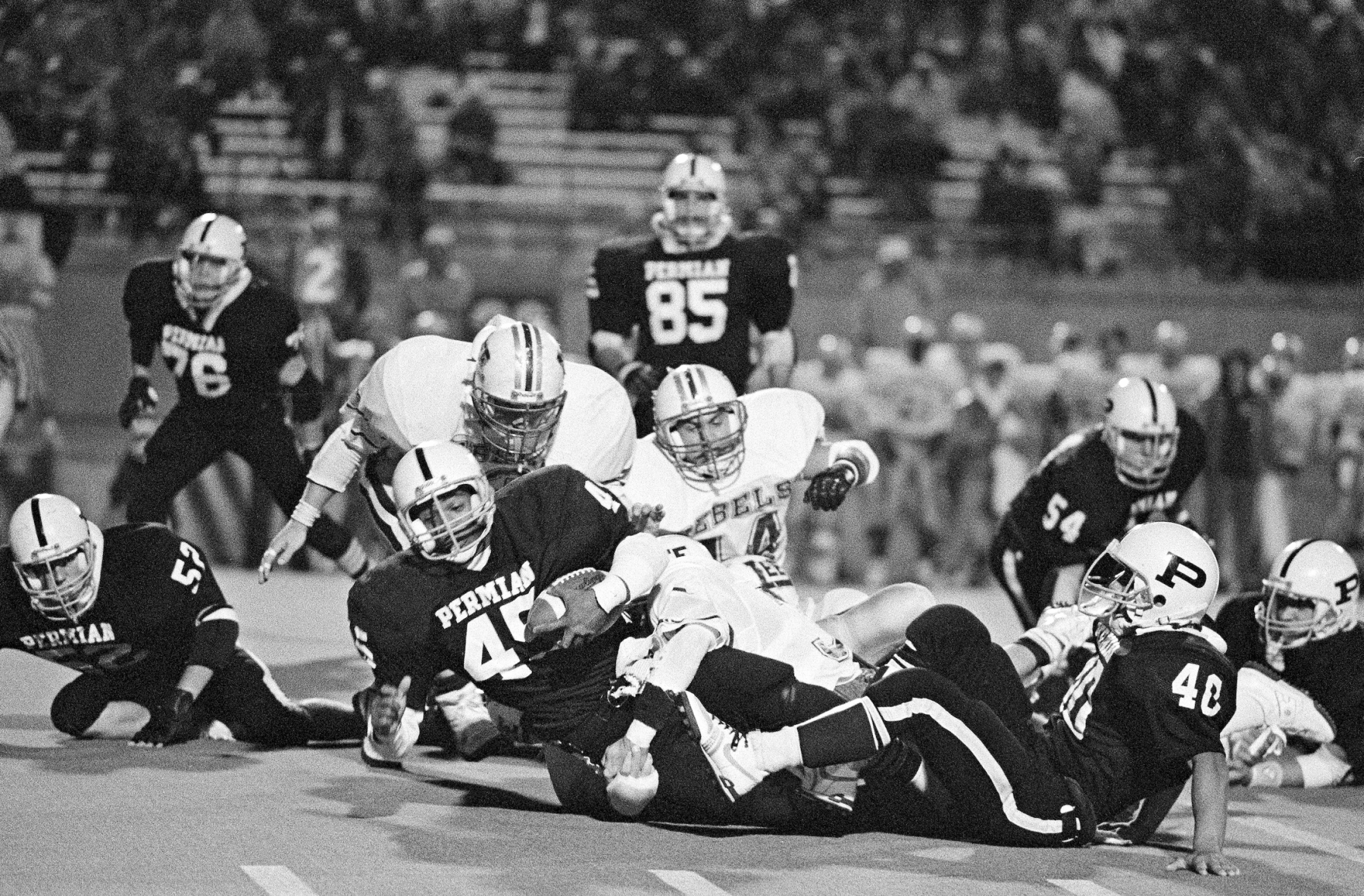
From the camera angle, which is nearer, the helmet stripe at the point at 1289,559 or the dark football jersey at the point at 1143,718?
the dark football jersey at the point at 1143,718

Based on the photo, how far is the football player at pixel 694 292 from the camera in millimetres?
7934

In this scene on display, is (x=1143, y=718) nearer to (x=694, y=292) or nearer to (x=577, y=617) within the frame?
(x=577, y=617)

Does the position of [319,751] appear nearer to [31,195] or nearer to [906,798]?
[906,798]

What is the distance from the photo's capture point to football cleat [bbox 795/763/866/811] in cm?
538

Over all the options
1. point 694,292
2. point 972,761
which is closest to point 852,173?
point 694,292

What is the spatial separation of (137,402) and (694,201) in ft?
7.90

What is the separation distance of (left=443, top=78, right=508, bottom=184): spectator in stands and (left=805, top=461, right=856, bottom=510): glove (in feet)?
25.9

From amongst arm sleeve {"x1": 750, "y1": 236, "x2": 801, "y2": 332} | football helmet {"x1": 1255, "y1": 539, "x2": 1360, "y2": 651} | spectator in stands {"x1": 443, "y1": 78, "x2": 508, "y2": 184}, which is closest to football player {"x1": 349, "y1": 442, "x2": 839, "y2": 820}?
football helmet {"x1": 1255, "y1": 539, "x2": 1360, "y2": 651}

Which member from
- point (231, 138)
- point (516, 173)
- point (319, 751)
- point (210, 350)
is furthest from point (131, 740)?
point (516, 173)

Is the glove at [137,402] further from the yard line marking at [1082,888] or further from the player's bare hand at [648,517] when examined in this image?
the yard line marking at [1082,888]

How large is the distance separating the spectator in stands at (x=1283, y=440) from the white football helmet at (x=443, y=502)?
27.0 ft

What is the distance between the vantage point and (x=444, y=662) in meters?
5.26

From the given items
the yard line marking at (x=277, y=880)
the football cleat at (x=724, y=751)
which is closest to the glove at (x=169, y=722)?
the yard line marking at (x=277, y=880)

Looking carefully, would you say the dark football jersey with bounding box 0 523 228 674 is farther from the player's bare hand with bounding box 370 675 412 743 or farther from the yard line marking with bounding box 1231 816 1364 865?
the yard line marking with bounding box 1231 816 1364 865
